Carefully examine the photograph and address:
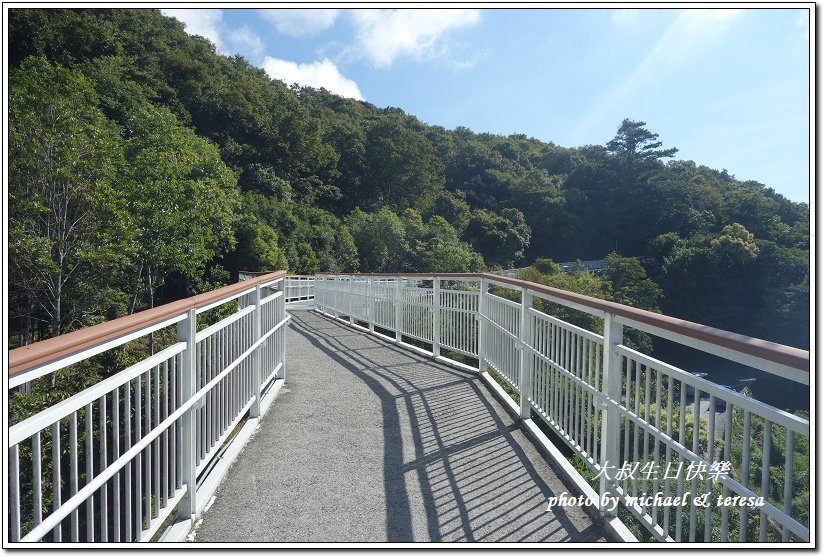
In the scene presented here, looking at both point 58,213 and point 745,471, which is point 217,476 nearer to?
point 745,471

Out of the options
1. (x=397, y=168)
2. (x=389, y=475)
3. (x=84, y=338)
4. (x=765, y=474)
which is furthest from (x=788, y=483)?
(x=397, y=168)

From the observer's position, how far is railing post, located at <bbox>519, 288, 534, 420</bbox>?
4.64m

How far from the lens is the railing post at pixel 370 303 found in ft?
34.6

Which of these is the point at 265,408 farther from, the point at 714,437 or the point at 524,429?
the point at 714,437

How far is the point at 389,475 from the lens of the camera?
3621 millimetres

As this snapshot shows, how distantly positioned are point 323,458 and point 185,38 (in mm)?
59460

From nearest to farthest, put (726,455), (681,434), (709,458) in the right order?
1. (726,455)
2. (709,458)
3. (681,434)

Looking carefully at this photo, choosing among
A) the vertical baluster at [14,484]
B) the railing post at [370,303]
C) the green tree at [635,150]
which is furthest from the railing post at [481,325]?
the green tree at [635,150]

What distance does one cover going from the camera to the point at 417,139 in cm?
6328

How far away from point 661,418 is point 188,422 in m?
2.52

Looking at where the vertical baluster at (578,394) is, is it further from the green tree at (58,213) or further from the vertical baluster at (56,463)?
the green tree at (58,213)

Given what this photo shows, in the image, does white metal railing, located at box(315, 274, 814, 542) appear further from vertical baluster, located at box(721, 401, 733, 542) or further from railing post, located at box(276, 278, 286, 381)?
railing post, located at box(276, 278, 286, 381)

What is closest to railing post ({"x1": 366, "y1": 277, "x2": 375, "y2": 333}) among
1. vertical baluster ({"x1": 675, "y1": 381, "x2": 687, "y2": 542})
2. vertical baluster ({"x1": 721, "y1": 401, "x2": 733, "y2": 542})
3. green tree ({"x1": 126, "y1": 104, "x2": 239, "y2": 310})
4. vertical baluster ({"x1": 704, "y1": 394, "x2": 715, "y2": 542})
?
vertical baluster ({"x1": 675, "y1": 381, "x2": 687, "y2": 542})

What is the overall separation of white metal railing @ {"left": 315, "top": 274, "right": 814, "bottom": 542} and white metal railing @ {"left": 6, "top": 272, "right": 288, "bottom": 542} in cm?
217
